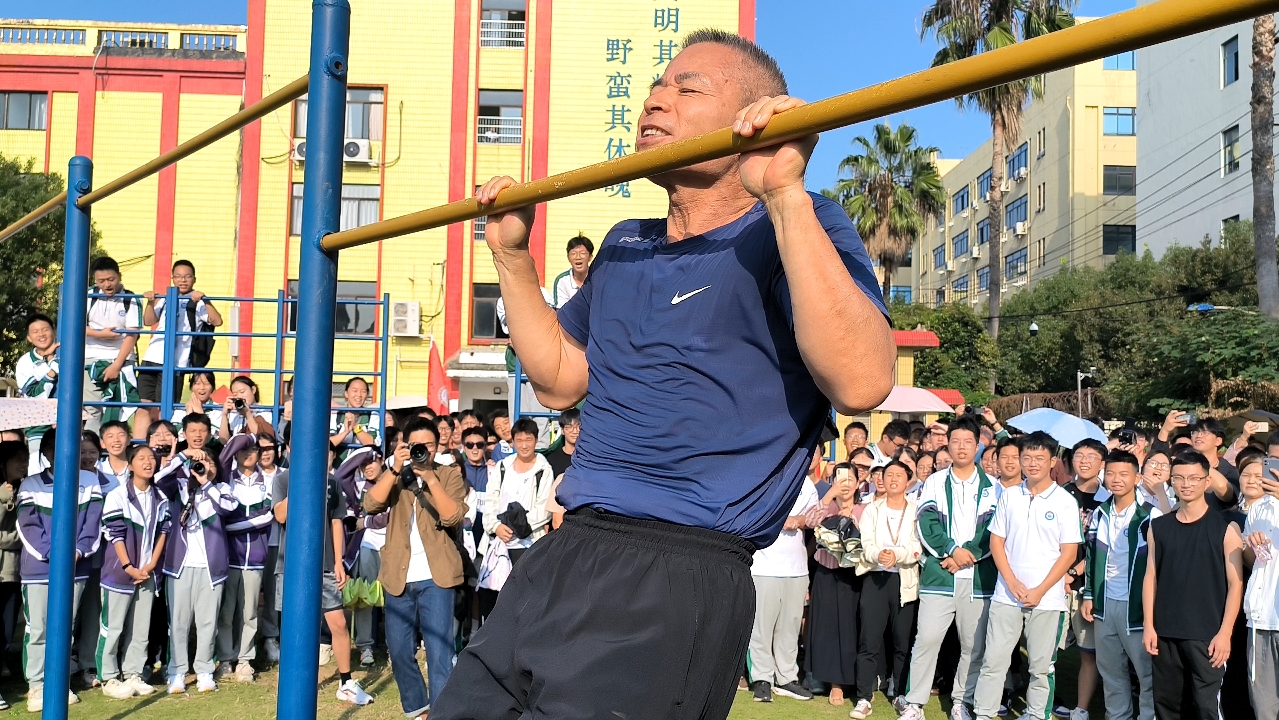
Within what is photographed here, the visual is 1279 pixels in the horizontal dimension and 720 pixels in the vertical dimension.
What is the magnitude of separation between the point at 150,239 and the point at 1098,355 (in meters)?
27.8

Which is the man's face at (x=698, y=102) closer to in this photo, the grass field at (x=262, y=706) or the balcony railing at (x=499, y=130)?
the grass field at (x=262, y=706)

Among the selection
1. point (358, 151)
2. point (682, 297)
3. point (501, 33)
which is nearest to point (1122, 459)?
point (682, 297)

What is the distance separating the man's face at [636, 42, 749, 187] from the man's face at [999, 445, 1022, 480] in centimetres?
561

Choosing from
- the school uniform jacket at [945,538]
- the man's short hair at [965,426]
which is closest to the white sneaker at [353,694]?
the school uniform jacket at [945,538]

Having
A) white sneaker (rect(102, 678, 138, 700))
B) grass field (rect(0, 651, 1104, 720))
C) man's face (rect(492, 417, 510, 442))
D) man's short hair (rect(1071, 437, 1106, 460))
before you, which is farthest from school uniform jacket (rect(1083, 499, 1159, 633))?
white sneaker (rect(102, 678, 138, 700))

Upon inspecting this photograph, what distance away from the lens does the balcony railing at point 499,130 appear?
24812mm

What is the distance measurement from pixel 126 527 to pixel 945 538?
5.49m

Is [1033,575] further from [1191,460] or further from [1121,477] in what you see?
[1191,460]

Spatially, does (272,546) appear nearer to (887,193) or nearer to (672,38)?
(672,38)

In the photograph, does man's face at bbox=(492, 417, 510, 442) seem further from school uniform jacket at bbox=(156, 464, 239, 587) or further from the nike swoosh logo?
the nike swoosh logo

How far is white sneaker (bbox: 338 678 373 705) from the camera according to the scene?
294 inches

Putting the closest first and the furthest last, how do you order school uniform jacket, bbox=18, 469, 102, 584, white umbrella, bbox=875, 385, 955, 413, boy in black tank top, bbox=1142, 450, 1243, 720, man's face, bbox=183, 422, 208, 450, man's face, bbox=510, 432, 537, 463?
boy in black tank top, bbox=1142, 450, 1243, 720 < school uniform jacket, bbox=18, 469, 102, 584 < man's face, bbox=510, 432, 537, 463 < man's face, bbox=183, 422, 208, 450 < white umbrella, bbox=875, 385, 955, 413

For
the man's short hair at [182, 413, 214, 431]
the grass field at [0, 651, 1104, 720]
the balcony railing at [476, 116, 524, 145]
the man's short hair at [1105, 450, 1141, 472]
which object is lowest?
the grass field at [0, 651, 1104, 720]

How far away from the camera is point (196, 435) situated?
8.30 m
